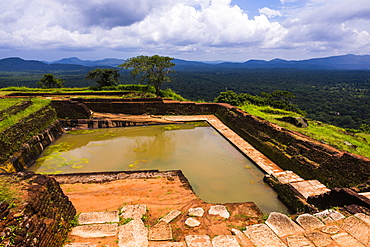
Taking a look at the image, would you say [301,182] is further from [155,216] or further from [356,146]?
[155,216]

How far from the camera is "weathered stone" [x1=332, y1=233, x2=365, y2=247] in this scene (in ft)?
9.81

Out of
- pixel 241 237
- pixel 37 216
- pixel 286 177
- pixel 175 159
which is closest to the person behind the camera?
pixel 37 216

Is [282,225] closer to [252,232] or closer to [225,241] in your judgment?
[252,232]

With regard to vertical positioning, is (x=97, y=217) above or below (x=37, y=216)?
below

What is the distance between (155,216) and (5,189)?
2.38 metres

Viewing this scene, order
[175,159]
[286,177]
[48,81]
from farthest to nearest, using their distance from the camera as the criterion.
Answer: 1. [48,81]
2. [175,159]
3. [286,177]

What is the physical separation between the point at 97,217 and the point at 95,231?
42 centimetres

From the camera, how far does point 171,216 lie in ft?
12.7

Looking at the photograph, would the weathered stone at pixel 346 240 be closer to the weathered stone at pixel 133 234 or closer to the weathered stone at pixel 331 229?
the weathered stone at pixel 331 229

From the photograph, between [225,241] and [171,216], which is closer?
[225,241]

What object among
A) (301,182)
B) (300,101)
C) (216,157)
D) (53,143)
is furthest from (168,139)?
(300,101)

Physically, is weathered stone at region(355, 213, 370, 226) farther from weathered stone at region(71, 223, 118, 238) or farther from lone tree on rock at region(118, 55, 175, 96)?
lone tree on rock at region(118, 55, 175, 96)

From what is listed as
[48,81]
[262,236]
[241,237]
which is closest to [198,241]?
[241,237]

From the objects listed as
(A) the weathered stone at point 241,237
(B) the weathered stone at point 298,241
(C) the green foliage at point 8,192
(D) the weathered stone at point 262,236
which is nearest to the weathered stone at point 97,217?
(C) the green foliage at point 8,192
